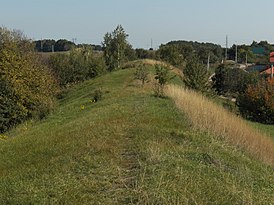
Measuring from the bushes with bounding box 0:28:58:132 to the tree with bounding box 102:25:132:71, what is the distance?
17.5 m

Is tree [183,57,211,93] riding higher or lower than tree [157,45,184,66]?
lower

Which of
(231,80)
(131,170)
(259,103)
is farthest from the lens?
(231,80)

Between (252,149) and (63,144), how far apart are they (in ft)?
17.7

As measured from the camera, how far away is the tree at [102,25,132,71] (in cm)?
4844

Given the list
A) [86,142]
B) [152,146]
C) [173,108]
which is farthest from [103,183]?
[173,108]

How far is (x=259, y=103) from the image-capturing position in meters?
39.1

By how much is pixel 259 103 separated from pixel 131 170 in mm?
34107

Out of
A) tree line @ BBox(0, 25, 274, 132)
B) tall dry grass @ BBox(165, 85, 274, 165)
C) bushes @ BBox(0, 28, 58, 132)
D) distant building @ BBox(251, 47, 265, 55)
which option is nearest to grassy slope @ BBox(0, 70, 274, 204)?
tall dry grass @ BBox(165, 85, 274, 165)

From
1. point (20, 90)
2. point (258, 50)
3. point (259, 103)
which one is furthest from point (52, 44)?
point (20, 90)

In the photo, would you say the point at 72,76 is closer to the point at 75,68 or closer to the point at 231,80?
the point at 75,68

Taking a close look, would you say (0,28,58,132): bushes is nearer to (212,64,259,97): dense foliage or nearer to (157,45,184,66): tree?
(157,45,184,66): tree

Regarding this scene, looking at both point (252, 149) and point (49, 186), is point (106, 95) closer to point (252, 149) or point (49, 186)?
point (252, 149)

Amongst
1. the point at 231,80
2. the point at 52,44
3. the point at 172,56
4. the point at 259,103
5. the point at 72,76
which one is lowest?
the point at 259,103

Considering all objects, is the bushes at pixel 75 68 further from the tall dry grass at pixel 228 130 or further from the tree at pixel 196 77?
the tall dry grass at pixel 228 130
